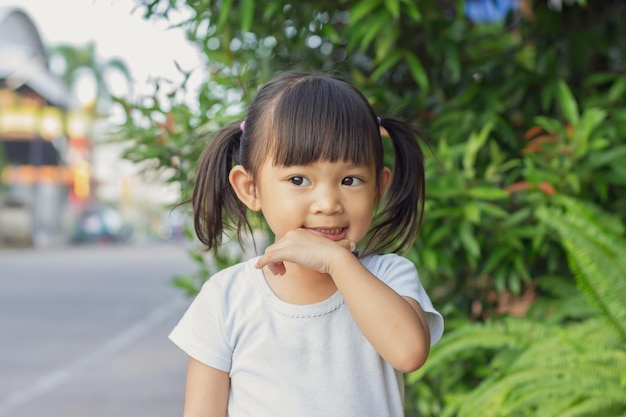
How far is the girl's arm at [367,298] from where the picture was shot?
5.34ft

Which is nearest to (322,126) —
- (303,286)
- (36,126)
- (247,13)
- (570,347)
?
(303,286)

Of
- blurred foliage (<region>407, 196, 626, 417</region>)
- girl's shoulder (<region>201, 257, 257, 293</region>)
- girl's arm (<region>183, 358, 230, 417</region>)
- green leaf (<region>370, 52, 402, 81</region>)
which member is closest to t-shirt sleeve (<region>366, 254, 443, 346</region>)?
girl's shoulder (<region>201, 257, 257, 293</region>)

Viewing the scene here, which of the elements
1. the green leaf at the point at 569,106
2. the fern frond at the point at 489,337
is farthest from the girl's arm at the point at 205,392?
the green leaf at the point at 569,106

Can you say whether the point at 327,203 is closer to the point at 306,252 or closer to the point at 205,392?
the point at 306,252

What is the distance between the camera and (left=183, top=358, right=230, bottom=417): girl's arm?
1762 millimetres

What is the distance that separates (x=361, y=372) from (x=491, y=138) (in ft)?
7.60

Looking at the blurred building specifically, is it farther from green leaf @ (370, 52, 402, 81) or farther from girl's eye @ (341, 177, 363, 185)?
girl's eye @ (341, 177, 363, 185)

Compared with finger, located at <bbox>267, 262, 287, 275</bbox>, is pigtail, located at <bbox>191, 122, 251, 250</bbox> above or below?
above

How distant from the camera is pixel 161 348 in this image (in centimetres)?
944

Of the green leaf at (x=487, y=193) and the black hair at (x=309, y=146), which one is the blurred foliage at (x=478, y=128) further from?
the black hair at (x=309, y=146)

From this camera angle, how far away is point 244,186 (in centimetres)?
185

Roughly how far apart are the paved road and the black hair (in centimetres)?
453

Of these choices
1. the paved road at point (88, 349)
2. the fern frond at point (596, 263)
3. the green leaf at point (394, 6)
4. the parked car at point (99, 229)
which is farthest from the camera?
the parked car at point (99, 229)

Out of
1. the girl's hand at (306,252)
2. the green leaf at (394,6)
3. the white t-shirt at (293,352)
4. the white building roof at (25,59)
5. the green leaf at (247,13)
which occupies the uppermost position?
the green leaf at (394,6)
